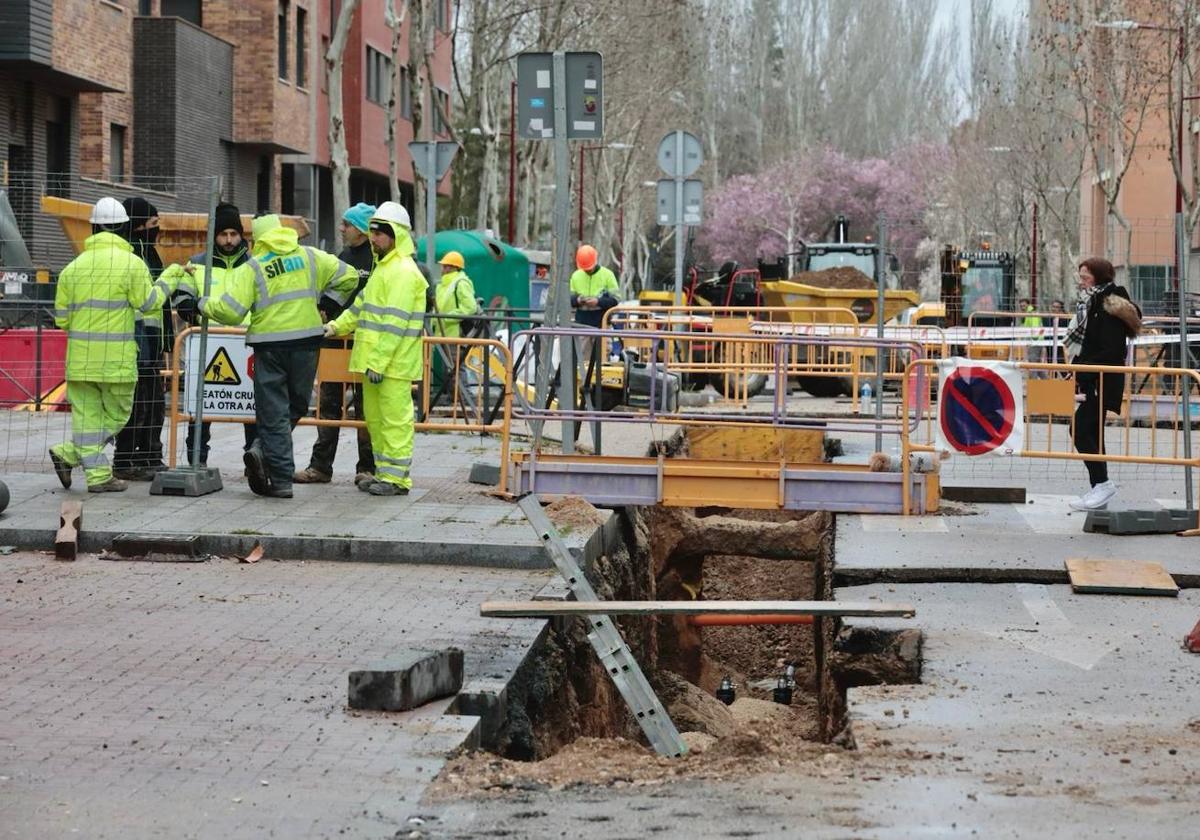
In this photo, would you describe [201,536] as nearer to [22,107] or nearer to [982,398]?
[982,398]

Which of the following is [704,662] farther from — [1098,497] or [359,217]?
[359,217]

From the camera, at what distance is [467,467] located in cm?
1501

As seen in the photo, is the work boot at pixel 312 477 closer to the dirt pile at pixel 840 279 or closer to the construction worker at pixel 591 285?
the construction worker at pixel 591 285

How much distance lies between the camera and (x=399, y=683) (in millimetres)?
6906

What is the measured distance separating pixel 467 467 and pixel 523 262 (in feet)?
44.8

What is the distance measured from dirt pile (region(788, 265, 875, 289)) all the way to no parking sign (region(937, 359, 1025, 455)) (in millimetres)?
21820

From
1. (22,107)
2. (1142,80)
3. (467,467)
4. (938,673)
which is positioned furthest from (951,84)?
(938,673)

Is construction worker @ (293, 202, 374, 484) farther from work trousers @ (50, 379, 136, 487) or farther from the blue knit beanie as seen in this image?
work trousers @ (50, 379, 136, 487)

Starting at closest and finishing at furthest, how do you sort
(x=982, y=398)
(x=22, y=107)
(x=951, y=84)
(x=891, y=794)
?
1. (x=891, y=794)
2. (x=982, y=398)
3. (x=22, y=107)
4. (x=951, y=84)

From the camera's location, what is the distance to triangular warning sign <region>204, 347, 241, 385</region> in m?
13.7

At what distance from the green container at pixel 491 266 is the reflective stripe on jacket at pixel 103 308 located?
541 inches

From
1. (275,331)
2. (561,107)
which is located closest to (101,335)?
(275,331)

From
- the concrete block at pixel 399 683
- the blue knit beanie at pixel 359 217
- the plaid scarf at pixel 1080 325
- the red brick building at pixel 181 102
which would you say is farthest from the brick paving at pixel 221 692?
the red brick building at pixel 181 102

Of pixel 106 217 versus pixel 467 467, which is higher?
pixel 106 217
